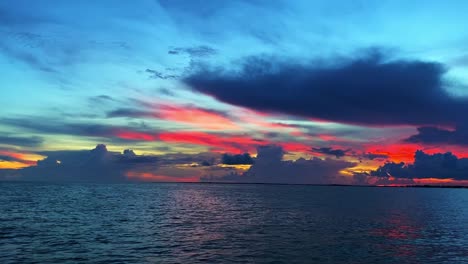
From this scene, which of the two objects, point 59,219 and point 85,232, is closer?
point 85,232

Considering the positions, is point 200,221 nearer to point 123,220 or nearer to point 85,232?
point 123,220

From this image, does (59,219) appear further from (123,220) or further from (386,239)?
(386,239)

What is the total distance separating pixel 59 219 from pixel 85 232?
21051 mm

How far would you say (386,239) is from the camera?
198 feet

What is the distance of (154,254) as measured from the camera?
45531 millimetres

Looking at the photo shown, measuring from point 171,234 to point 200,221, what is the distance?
1924cm

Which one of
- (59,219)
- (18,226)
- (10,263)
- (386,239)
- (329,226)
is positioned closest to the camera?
(10,263)

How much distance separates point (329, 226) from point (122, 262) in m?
44.1

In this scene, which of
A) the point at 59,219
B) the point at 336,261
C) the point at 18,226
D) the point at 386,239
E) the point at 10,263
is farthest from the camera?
the point at 59,219

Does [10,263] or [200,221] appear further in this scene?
[200,221]

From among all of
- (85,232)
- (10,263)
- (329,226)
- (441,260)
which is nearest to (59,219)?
(85,232)

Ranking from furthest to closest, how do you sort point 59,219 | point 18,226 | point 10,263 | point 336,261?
point 59,219, point 18,226, point 336,261, point 10,263

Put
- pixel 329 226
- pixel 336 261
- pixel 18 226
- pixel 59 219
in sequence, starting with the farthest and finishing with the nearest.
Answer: pixel 59 219, pixel 329 226, pixel 18 226, pixel 336 261

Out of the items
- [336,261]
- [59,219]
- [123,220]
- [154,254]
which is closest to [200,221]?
[123,220]
